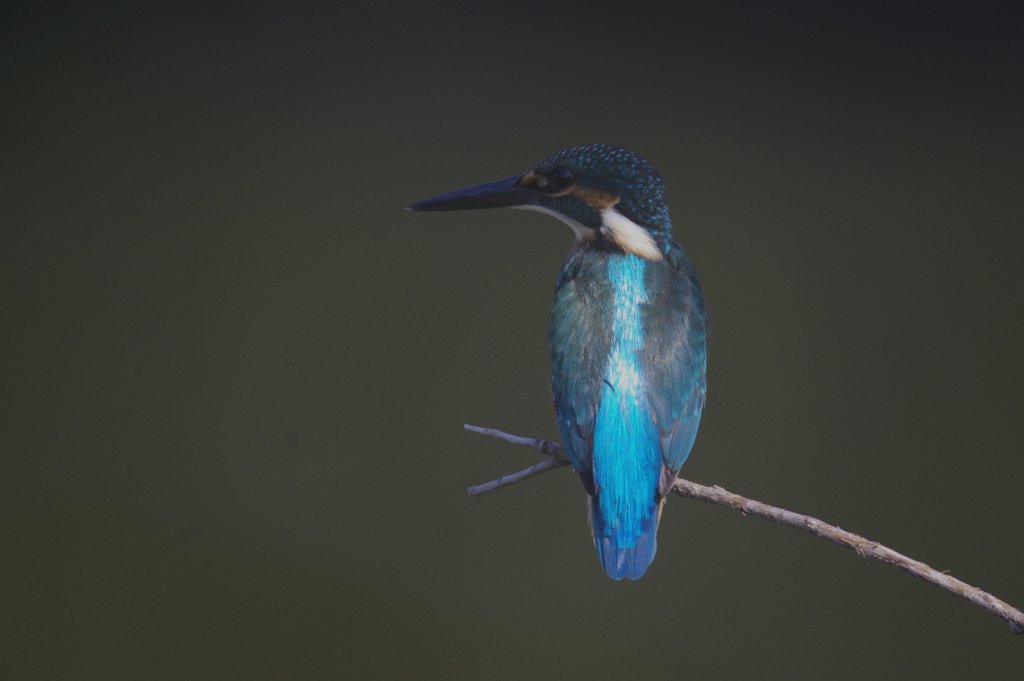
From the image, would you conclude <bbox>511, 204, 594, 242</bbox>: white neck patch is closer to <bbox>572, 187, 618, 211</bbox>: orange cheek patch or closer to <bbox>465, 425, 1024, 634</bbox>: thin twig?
<bbox>572, 187, 618, 211</bbox>: orange cheek patch

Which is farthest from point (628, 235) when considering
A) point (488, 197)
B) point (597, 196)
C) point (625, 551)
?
point (625, 551)

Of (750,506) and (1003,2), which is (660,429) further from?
(1003,2)

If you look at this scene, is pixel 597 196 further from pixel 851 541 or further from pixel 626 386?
pixel 851 541

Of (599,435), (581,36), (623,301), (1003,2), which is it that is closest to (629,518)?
(599,435)

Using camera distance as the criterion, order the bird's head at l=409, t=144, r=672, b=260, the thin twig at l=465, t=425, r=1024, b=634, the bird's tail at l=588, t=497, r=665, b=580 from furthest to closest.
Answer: the bird's head at l=409, t=144, r=672, b=260, the bird's tail at l=588, t=497, r=665, b=580, the thin twig at l=465, t=425, r=1024, b=634

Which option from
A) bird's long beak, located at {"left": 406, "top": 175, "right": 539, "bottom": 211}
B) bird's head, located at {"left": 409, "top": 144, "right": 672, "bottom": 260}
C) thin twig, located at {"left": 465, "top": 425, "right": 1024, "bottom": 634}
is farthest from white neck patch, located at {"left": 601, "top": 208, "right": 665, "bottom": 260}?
thin twig, located at {"left": 465, "top": 425, "right": 1024, "bottom": 634}

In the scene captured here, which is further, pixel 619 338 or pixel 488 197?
pixel 488 197

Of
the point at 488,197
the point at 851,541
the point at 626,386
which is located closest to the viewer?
the point at 851,541

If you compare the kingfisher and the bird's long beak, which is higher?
the bird's long beak
